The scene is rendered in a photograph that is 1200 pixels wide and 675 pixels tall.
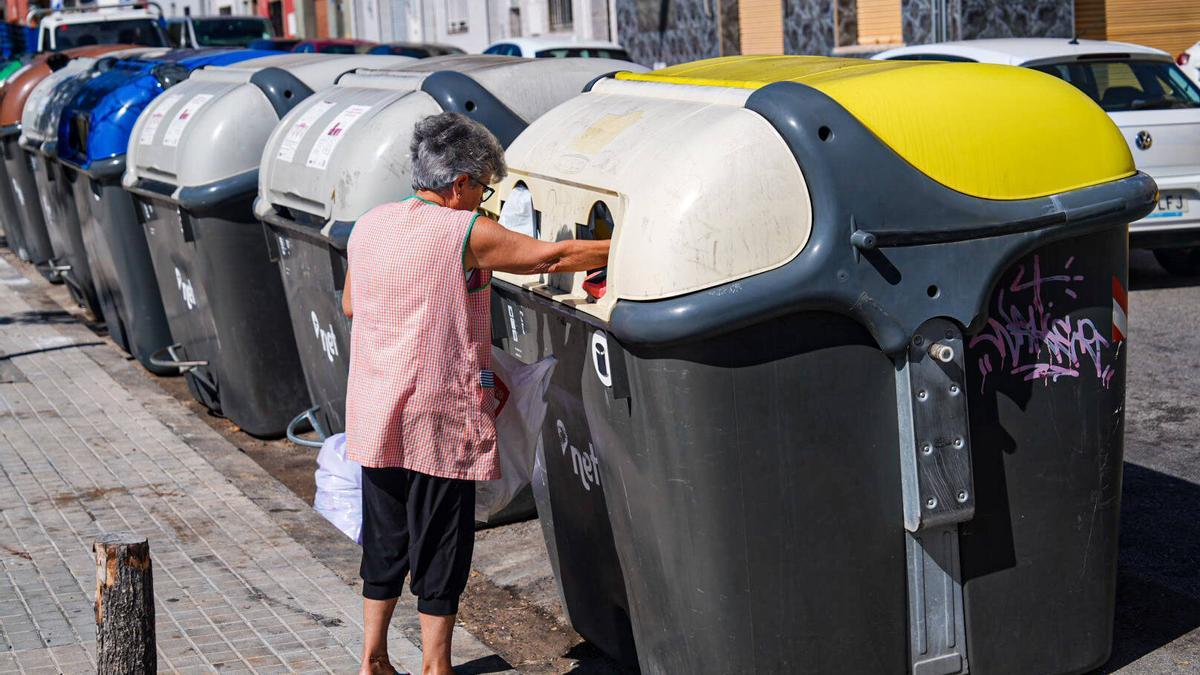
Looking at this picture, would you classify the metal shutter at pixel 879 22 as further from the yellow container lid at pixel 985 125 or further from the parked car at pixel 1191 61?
the yellow container lid at pixel 985 125

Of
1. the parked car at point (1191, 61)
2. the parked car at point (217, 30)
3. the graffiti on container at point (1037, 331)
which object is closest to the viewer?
the graffiti on container at point (1037, 331)

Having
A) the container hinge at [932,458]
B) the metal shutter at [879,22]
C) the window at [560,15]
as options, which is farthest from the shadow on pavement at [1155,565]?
the window at [560,15]

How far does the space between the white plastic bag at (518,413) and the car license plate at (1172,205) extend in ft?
21.8

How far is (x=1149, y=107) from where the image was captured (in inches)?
393

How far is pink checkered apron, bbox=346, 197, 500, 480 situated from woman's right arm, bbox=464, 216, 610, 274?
0.11ft

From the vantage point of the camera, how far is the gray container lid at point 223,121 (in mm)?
7129

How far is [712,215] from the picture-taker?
3410 mm

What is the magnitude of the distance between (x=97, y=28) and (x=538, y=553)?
1813cm

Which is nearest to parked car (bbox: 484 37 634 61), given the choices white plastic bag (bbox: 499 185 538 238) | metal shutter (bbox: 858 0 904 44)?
metal shutter (bbox: 858 0 904 44)

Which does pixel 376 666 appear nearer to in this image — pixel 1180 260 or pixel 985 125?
pixel 985 125

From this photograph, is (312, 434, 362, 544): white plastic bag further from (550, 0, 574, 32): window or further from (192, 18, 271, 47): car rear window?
(550, 0, 574, 32): window

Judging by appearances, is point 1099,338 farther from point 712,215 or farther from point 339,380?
point 339,380

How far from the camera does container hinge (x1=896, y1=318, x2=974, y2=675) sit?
3588mm

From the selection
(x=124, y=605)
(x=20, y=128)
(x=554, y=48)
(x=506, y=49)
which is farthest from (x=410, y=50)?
(x=124, y=605)
